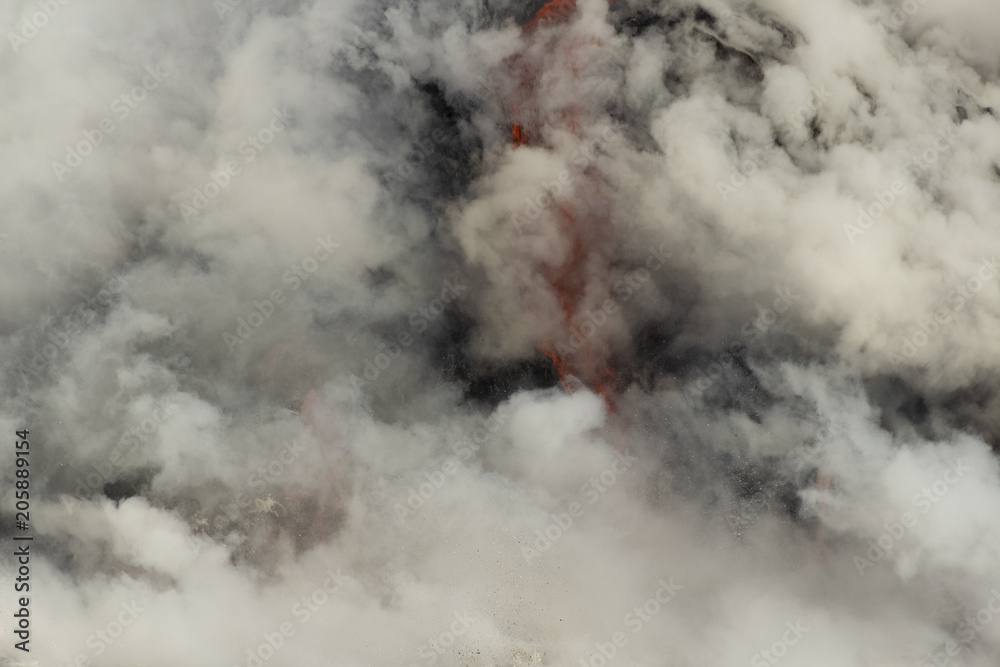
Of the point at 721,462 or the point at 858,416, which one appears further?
the point at 721,462

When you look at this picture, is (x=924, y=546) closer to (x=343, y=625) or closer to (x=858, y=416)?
(x=858, y=416)

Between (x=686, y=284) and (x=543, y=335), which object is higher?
(x=686, y=284)

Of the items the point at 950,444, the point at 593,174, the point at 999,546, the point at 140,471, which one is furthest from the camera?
the point at 140,471

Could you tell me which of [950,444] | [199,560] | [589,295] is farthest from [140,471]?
[950,444]

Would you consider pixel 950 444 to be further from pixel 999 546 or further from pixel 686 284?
pixel 686 284

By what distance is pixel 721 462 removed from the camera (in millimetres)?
50656

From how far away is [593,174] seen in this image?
48344mm

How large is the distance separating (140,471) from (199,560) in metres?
7.79

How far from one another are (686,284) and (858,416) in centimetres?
1285

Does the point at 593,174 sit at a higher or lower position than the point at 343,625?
higher

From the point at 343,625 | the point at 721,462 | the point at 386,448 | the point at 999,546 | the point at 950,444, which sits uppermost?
the point at 950,444

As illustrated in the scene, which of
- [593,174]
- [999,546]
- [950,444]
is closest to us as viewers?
[999,546]

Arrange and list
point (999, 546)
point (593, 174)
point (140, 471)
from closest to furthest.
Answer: point (999, 546)
point (593, 174)
point (140, 471)

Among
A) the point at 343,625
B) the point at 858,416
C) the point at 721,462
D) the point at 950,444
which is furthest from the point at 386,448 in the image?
the point at 950,444
